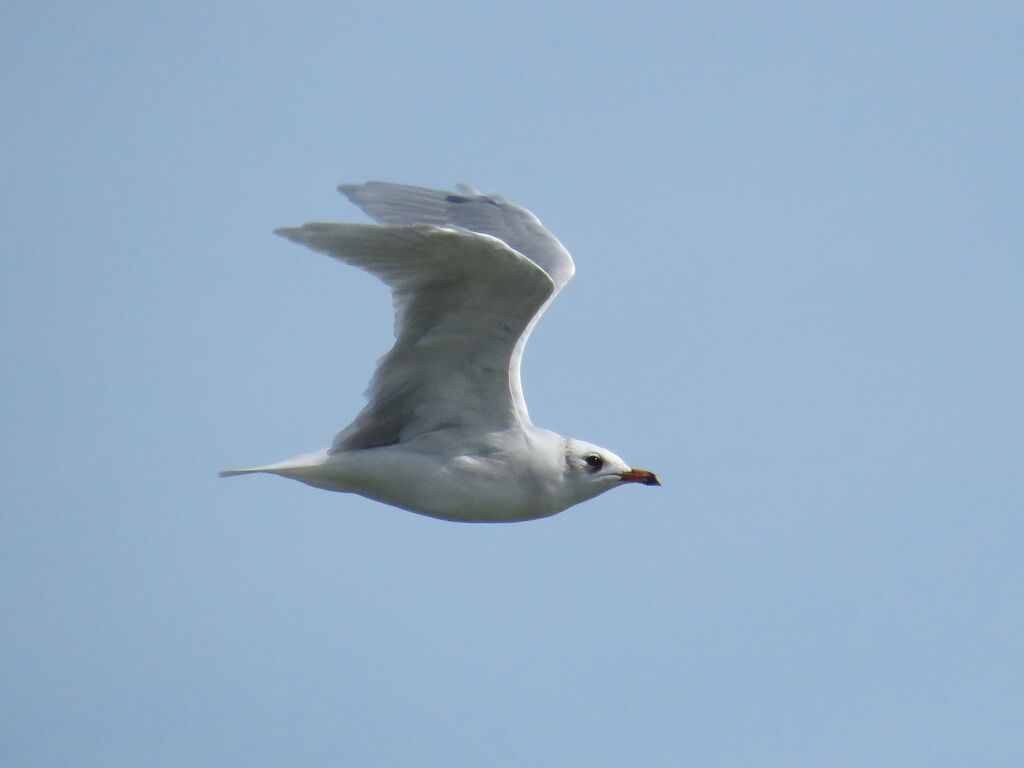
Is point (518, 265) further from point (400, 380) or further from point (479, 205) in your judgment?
point (479, 205)

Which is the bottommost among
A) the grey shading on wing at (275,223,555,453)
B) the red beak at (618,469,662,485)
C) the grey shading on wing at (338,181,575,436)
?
the red beak at (618,469,662,485)

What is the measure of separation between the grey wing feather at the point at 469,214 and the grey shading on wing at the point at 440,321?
149 cm

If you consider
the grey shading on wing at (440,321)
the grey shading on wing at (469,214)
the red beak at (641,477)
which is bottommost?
the red beak at (641,477)

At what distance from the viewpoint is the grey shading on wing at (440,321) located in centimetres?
671

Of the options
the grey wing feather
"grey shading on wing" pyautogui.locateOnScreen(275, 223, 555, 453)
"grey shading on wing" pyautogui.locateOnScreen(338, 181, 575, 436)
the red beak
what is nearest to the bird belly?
"grey shading on wing" pyautogui.locateOnScreen(275, 223, 555, 453)

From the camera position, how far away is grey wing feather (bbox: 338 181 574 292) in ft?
29.6

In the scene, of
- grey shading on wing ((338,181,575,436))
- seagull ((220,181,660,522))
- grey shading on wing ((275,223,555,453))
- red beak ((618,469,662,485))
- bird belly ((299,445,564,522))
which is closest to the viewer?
grey shading on wing ((275,223,555,453))

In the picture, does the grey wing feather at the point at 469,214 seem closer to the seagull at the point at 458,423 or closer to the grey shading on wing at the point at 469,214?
the grey shading on wing at the point at 469,214

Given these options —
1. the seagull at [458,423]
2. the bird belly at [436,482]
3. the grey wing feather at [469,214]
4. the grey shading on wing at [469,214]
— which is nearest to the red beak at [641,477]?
the seagull at [458,423]

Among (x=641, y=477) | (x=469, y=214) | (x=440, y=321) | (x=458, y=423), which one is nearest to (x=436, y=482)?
(x=458, y=423)

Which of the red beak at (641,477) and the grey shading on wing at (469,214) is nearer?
the red beak at (641,477)

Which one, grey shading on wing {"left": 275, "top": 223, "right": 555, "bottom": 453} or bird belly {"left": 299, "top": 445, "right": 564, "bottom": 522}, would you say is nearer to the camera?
grey shading on wing {"left": 275, "top": 223, "right": 555, "bottom": 453}

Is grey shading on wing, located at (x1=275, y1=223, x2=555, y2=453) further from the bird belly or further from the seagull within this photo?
the bird belly

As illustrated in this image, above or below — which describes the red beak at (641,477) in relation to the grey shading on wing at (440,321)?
below
